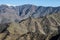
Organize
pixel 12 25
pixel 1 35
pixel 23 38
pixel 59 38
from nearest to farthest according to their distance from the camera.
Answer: pixel 59 38
pixel 23 38
pixel 1 35
pixel 12 25

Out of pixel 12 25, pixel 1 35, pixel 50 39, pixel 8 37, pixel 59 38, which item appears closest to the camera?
pixel 59 38

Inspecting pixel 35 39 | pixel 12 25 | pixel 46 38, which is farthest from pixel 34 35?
pixel 12 25

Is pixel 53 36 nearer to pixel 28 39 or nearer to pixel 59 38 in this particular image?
pixel 59 38

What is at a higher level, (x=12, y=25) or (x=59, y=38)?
(x=59, y=38)

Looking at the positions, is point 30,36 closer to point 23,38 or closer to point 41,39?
point 23,38

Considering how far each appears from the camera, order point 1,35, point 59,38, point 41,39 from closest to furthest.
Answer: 1. point 59,38
2. point 41,39
3. point 1,35

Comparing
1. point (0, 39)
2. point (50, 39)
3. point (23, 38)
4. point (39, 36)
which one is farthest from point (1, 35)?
point (50, 39)

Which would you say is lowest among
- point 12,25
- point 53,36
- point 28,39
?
point 12,25

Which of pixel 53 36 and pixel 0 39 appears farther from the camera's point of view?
pixel 0 39

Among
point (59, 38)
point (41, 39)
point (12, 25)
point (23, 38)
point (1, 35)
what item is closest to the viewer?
point (59, 38)
